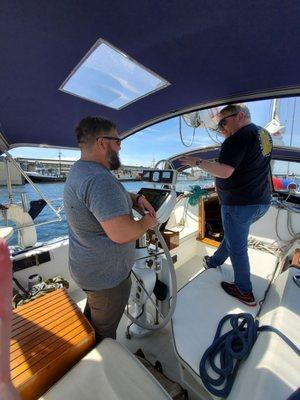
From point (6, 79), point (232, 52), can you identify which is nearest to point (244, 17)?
point (232, 52)

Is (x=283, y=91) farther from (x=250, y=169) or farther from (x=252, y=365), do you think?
(x=252, y=365)

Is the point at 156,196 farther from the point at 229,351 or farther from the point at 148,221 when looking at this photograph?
the point at 229,351

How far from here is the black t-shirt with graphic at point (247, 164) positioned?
1.45 meters

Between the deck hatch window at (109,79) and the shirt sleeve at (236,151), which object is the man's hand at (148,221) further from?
the deck hatch window at (109,79)

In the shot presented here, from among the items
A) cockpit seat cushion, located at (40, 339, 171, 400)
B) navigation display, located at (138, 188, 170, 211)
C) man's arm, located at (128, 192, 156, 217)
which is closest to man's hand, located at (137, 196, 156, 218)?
man's arm, located at (128, 192, 156, 217)

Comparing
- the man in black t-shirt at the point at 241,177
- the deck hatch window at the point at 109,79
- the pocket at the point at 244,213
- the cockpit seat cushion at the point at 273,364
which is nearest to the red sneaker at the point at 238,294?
the man in black t-shirt at the point at 241,177

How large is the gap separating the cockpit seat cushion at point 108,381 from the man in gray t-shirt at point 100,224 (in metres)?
0.29

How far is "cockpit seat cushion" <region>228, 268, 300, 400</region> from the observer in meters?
0.87

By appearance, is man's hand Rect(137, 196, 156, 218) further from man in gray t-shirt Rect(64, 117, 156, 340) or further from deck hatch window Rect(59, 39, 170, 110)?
deck hatch window Rect(59, 39, 170, 110)

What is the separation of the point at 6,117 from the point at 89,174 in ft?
4.39

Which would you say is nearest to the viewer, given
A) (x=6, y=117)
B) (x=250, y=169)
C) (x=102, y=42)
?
(x=102, y=42)

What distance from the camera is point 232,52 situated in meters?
1.28

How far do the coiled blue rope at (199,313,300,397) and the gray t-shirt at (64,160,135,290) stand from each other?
66 cm

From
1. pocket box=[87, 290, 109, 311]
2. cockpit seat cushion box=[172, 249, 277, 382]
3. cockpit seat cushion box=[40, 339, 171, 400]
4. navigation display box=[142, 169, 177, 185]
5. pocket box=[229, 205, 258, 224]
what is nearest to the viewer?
cockpit seat cushion box=[40, 339, 171, 400]
